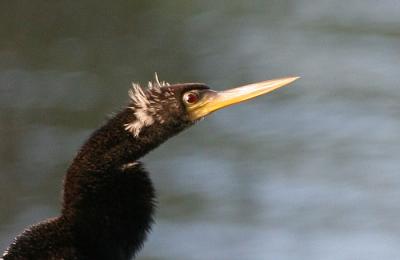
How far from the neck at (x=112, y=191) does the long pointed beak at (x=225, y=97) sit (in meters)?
0.12

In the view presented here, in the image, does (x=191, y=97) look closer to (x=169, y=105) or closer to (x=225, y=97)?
(x=169, y=105)

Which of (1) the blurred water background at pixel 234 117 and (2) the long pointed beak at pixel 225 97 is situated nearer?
(2) the long pointed beak at pixel 225 97

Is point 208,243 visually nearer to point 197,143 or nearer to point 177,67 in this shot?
point 197,143

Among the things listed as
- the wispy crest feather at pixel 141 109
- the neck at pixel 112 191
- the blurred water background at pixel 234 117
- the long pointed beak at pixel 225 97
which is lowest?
the neck at pixel 112 191

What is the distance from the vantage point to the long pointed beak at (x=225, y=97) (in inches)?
207

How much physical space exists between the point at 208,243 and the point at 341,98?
2.00 metres

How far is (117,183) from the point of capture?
5160mm

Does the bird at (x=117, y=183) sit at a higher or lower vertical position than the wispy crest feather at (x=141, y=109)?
lower

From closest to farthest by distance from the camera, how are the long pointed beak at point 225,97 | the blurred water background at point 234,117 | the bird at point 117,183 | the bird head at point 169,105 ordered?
the bird at point 117,183, the bird head at point 169,105, the long pointed beak at point 225,97, the blurred water background at point 234,117

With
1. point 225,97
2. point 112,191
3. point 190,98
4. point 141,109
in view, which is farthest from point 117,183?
point 225,97

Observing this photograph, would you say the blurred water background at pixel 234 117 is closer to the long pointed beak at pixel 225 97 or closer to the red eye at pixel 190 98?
the long pointed beak at pixel 225 97

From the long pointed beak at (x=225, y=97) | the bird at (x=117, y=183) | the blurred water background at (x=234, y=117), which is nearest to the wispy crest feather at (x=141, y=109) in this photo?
the bird at (x=117, y=183)

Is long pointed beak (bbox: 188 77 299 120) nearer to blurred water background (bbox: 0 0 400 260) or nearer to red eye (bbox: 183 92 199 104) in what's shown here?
red eye (bbox: 183 92 199 104)

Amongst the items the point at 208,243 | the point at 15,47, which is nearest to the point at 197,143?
the point at 208,243
